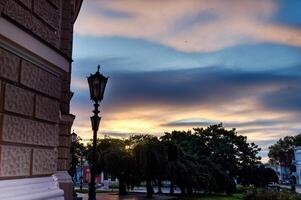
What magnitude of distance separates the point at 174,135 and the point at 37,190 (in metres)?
65.4

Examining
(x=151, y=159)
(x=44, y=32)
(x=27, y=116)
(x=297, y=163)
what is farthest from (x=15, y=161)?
(x=297, y=163)

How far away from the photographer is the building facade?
4906 millimetres

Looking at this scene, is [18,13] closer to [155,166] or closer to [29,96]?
[29,96]

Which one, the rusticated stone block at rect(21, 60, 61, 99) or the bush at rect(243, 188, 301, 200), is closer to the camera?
the rusticated stone block at rect(21, 60, 61, 99)

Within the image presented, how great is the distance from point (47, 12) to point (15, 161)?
215 centimetres

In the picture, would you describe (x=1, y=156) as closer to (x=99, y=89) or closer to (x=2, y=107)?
(x=2, y=107)

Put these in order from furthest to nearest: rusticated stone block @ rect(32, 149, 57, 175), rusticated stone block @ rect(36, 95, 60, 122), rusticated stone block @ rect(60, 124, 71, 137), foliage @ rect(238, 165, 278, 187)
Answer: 1. foliage @ rect(238, 165, 278, 187)
2. rusticated stone block @ rect(60, 124, 71, 137)
3. rusticated stone block @ rect(36, 95, 60, 122)
4. rusticated stone block @ rect(32, 149, 57, 175)

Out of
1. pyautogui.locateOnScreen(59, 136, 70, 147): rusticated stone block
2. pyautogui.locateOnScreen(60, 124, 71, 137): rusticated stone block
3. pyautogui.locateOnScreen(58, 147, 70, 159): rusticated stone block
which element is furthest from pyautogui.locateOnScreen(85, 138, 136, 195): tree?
pyautogui.locateOnScreen(58, 147, 70, 159): rusticated stone block

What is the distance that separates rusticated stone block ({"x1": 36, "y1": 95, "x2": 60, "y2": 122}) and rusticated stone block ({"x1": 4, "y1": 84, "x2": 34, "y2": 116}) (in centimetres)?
20

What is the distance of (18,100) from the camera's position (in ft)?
16.9

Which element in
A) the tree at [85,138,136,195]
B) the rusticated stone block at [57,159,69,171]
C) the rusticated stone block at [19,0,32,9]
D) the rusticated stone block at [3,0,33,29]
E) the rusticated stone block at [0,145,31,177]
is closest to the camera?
the rusticated stone block at [0,145,31,177]

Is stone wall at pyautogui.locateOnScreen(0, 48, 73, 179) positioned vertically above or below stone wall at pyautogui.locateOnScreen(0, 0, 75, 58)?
below

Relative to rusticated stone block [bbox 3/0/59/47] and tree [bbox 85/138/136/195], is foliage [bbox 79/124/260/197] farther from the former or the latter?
rusticated stone block [bbox 3/0/59/47]

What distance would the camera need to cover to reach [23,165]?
5.24m
